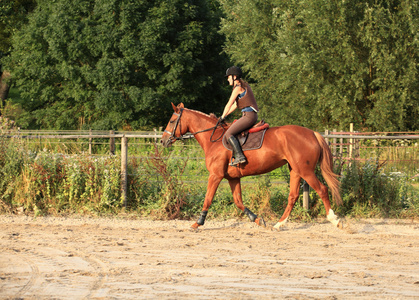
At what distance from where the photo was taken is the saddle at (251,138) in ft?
31.2

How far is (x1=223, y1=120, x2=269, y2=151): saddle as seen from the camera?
9516mm

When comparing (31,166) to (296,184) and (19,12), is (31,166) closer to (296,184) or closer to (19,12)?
(296,184)

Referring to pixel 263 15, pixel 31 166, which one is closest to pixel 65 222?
pixel 31 166

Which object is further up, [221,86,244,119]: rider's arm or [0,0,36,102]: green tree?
[0,0,36,102]: green tree

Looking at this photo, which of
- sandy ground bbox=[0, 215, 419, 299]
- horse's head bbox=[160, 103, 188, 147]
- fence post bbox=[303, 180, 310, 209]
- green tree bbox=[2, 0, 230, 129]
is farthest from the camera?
green tree bbox=[2, 0, 230, 129]

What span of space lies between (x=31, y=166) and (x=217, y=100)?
79.4 feet

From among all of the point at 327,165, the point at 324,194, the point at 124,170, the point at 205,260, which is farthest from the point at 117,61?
the point at 205,260

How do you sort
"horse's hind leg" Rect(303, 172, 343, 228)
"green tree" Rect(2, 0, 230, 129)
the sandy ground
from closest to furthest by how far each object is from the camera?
the sandy ground < "horse's hind leg" Rect(303, 172, 343, 228) < "green tree" Rect(2, 0, 230, 129)

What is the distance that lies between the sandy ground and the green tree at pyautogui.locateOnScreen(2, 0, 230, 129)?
2017 cm

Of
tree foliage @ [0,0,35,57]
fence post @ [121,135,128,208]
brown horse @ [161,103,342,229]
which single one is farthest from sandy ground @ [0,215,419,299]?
tree foliage @ [0,0,35,57]

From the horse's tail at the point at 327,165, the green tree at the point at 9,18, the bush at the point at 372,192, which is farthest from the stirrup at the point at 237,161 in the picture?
the green tree at the point at 9,18

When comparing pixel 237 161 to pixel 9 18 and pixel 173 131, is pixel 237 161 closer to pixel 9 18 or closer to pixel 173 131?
pixel 173 131

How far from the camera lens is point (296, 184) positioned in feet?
31.6

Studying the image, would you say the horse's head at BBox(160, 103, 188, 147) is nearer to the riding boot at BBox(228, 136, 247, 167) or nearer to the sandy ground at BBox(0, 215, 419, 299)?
the riding boot at BBox(228, 136, 247, 167)
